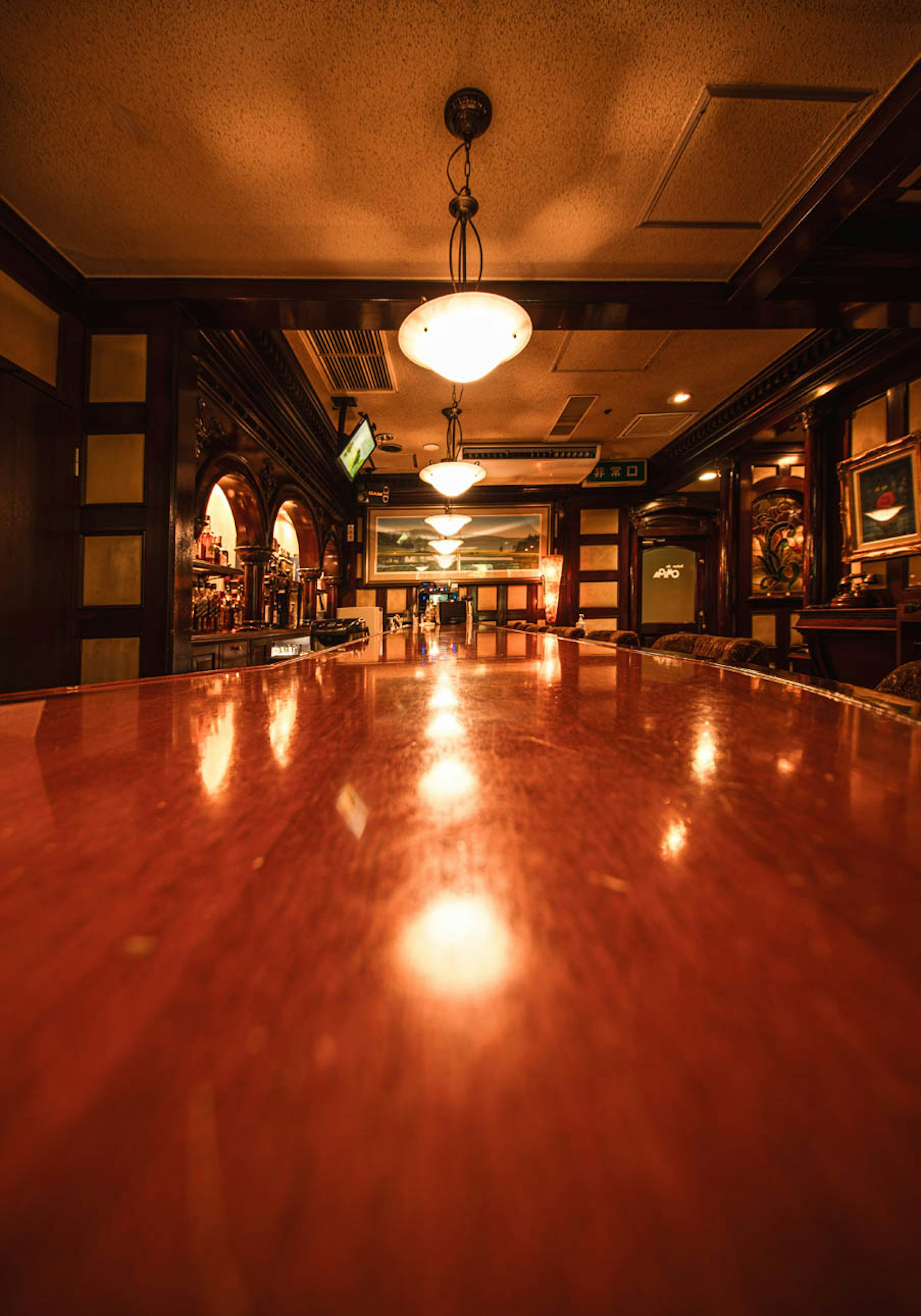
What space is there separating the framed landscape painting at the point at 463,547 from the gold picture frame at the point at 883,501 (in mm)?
4649

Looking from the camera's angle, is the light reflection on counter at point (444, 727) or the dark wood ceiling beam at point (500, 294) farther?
the dark wood ceiling beam at point (500, 294)

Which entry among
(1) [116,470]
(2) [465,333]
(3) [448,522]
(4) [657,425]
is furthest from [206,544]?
(4) [657,425]

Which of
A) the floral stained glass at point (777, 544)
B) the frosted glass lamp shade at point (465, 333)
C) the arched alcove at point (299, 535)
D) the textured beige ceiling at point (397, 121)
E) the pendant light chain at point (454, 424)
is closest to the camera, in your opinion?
the textured beige ceiling at point (397, 121)

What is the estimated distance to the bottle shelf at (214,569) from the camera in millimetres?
4273

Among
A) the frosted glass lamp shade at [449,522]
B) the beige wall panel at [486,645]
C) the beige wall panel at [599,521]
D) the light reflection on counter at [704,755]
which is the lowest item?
the light reflection on counter at [704,755]

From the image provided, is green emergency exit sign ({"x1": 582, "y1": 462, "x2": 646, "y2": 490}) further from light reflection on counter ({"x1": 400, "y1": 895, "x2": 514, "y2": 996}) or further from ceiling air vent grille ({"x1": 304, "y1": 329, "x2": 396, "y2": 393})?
light reflection on counter ({"x1": 400, "y1": 895, "x2": 514, "y2": 996})

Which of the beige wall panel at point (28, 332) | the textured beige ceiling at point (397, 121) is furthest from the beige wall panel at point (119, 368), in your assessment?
the textured beige ceiling at point (397, 121)

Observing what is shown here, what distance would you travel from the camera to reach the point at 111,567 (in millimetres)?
3381

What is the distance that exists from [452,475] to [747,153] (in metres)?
2.66

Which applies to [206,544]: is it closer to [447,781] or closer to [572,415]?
[572,415]

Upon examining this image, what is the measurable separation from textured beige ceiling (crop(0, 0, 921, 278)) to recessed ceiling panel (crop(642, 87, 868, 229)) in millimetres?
11

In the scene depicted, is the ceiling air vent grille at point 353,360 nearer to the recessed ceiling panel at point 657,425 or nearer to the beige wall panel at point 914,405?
the recessed ceiling panel at point 657,425

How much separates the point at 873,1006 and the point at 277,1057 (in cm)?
16

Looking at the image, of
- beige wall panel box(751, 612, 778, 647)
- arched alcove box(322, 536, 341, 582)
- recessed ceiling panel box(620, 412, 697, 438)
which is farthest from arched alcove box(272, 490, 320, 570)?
beige wall panel box(751, 612, 778, 647)
